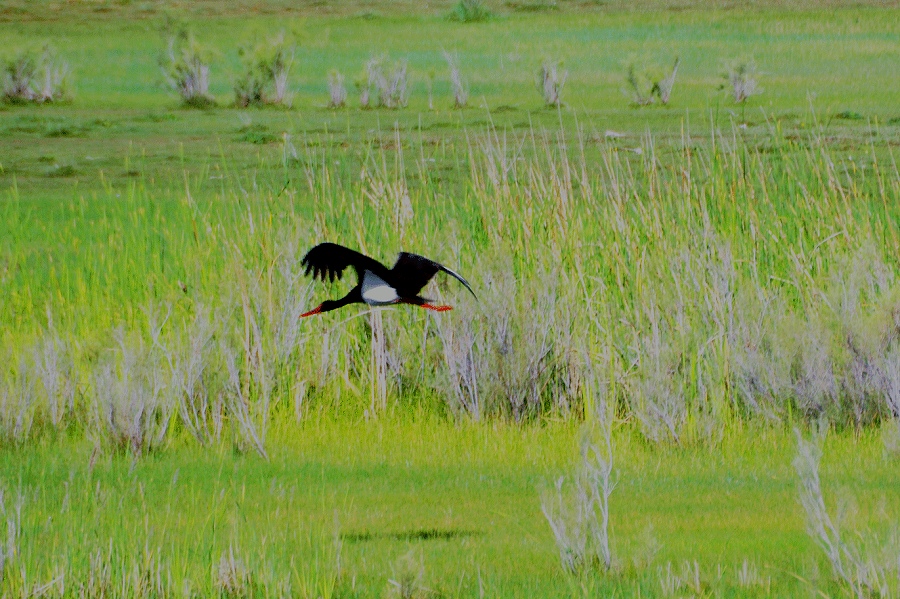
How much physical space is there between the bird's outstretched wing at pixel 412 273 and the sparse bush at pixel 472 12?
2738 cm

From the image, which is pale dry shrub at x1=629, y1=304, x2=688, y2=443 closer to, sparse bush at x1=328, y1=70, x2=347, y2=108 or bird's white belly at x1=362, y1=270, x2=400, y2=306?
bird's white belly at x1=362, y1=270, x2=400, y2=306

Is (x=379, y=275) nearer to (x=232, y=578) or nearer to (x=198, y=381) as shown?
(x=232, y=578)

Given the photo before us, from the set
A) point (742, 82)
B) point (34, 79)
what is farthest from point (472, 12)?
point (742, 82)

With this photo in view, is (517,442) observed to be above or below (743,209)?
below

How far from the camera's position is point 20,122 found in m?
18.3

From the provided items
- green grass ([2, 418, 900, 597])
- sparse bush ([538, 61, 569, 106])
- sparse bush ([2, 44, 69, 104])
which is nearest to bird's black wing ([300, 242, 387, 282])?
green grass ([2, 418, 900, 597])

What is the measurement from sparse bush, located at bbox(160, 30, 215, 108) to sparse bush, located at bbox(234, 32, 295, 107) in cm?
52

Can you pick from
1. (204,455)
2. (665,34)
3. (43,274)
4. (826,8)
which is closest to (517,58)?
(665,34)

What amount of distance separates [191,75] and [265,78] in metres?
1.13

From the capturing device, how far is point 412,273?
3.14 m

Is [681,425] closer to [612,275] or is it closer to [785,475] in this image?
[785,475]

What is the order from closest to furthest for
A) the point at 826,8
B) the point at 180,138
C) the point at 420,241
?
1. the point at 420,241
2. the point at 180,138
3. the point at 826,8

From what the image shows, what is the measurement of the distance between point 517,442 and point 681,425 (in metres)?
0.62

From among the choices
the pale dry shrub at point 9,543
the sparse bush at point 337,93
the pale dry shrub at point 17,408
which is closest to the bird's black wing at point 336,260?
the pale dry shrub at point 9,543
